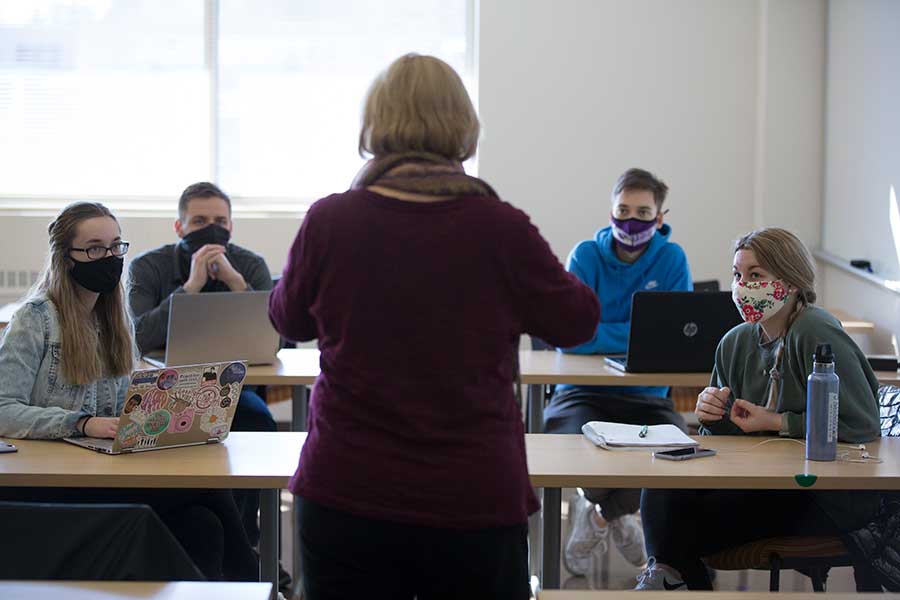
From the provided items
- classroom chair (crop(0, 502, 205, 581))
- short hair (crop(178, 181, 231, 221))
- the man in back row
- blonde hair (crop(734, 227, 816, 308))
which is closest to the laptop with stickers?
classroom chair (crop(0, 502, 205, 581))

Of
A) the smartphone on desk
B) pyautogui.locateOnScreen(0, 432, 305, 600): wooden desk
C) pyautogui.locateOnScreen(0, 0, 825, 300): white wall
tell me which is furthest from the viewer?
pyautogui.locateOnScreen(0, 0, 825, 300): white wall

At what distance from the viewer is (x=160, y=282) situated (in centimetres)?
394

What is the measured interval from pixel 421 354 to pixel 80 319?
53.4 inches

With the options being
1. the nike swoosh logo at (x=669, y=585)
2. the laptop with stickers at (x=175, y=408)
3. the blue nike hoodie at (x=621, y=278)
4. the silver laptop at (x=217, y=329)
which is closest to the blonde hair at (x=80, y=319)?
the laptop with stickers at (x=175, y=408)

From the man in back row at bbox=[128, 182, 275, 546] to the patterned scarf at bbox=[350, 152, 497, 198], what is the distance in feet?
7.31

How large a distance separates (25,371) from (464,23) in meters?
4.09

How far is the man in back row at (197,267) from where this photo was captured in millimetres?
3812

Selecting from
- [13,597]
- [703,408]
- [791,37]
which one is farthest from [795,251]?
[791,37]

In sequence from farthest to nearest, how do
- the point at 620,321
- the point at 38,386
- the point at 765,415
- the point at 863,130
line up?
the point at 863,130
the point at 620,321
the point at 765,415
the point at 38,386

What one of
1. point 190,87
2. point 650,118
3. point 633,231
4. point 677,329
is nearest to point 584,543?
point 677,329

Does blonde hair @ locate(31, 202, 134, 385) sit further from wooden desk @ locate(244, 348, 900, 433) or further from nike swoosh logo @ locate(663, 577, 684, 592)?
nike swoosh logo @ locate(663, 577, 684, 592)

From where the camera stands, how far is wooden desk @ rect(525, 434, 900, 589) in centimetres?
232

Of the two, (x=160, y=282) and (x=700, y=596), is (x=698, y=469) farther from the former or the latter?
(x=160, y=282)

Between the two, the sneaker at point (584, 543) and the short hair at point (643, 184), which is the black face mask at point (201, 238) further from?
the sneaker at point (584, 543)
